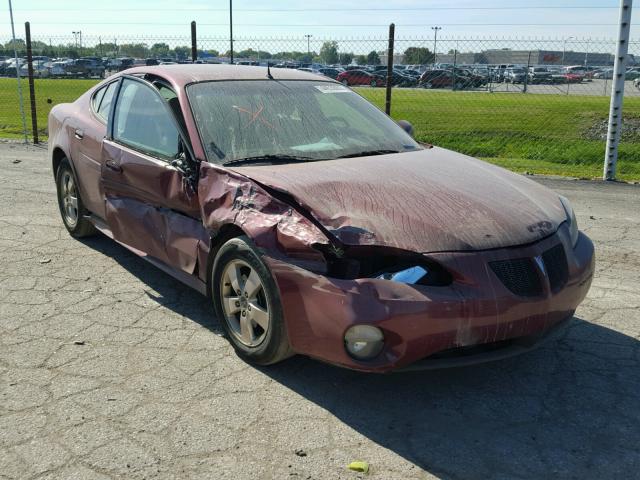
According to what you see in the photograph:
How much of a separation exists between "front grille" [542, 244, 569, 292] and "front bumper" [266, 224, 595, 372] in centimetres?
8

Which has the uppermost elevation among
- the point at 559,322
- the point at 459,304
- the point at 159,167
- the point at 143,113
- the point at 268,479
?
the point at 143,113

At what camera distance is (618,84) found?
950 cm

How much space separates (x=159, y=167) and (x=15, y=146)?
31.7ft

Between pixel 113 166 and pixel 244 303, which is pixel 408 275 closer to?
pixel 244 303

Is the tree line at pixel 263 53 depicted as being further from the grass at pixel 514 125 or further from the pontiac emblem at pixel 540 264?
the pontiac emblem at pixel 540 264

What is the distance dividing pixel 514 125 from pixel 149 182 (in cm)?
1417

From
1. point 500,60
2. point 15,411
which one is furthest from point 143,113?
point 500,60

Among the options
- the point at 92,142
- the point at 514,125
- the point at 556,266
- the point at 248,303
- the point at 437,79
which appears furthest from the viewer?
the point at 437,79

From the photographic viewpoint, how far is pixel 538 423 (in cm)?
325

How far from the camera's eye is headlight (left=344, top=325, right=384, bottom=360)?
10.4 ft

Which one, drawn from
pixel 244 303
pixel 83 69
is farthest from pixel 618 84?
pixel 83 69

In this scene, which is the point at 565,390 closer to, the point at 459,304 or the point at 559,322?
the point at 559,322

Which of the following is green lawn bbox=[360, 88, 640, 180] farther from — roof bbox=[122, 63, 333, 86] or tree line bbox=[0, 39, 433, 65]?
roof bbox=[122, 63, 333, 86]

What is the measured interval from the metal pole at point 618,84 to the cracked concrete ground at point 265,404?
5210 mm
